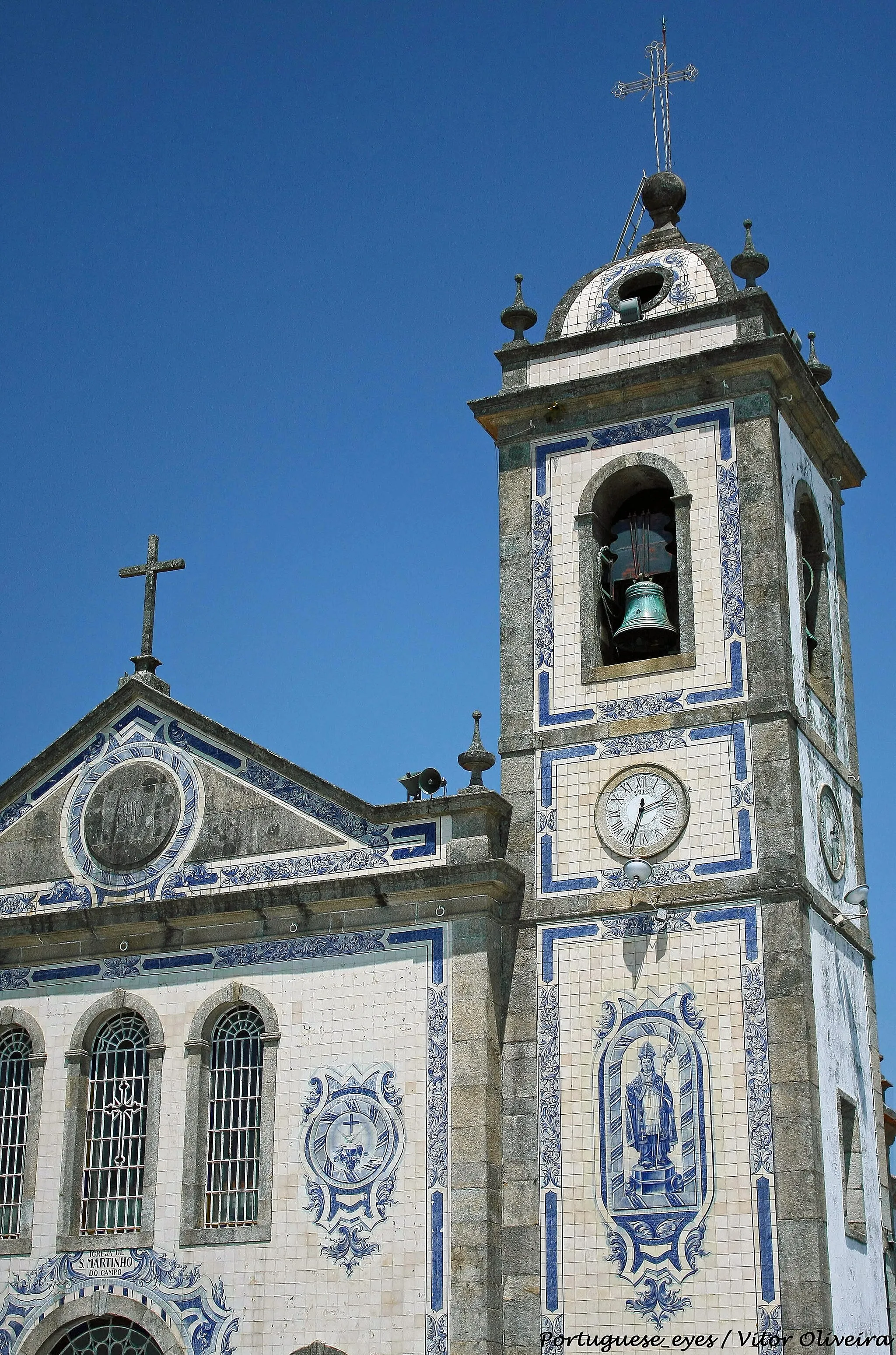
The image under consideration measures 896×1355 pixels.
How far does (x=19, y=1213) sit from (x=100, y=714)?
531 centimetres

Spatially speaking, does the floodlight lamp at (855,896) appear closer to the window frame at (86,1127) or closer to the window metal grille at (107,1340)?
the window frame at (86,1127)

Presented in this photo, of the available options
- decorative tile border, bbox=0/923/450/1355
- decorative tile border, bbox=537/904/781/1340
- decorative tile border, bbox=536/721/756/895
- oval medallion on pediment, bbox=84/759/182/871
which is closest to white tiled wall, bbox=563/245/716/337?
decorative tile border, bbox=536/721/756/895

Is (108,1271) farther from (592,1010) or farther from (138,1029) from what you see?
(592,1010)

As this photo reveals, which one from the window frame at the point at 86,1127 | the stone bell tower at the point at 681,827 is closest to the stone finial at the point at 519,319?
the stone bell tower at the point at 681,827

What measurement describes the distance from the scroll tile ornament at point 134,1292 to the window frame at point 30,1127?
32 centimetres

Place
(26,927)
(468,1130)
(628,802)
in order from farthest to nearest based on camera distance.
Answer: (26,927) < (628,802) < (468,1130)

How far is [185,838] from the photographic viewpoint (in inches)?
773

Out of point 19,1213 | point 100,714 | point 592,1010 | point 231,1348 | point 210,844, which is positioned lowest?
point 231,1348

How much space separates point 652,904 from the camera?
58.3 ft

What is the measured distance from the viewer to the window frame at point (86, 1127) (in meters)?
18.3

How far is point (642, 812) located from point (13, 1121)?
23.8 ft

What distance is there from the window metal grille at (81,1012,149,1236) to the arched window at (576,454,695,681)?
605 centimetres

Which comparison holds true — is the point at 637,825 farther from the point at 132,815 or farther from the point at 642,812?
the point at 132,815

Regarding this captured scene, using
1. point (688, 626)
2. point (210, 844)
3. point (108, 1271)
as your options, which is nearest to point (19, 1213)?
point (108, 1271)
